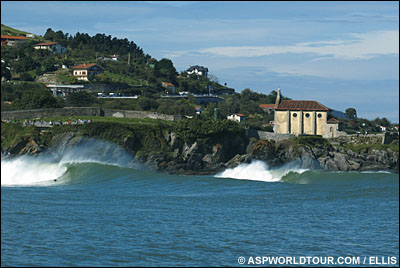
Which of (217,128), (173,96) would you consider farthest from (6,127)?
(173,96)

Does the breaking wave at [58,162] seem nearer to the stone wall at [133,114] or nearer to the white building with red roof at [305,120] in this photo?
the stone wall at [133,114]

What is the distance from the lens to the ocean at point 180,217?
1962cm

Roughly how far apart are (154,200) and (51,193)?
4529 millimetres

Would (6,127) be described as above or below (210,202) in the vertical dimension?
above

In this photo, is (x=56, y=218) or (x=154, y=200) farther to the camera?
(x=154, y=200)

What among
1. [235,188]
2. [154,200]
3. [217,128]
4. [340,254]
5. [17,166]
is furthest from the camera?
[217,128]

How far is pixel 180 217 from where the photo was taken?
83.5 feet

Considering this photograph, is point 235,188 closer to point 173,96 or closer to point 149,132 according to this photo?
point 149,132

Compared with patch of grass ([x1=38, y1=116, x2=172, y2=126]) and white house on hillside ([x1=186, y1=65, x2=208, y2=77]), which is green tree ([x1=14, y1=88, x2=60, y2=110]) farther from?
white house on hillside ([x1=186, y1=65, x2=208, y2=77])

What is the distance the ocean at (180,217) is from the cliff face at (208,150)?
279 centimetres

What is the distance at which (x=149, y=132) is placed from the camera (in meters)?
45.3

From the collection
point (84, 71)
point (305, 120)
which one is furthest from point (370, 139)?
point (84, 71)

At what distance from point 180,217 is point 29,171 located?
16119mm

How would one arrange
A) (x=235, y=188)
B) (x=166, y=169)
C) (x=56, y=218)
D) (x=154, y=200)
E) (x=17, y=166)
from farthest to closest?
(x=166, y=169) < (x=17, y=166) < (x=235, y=188) < (x=154, y=200) < (x=56, y=218)
